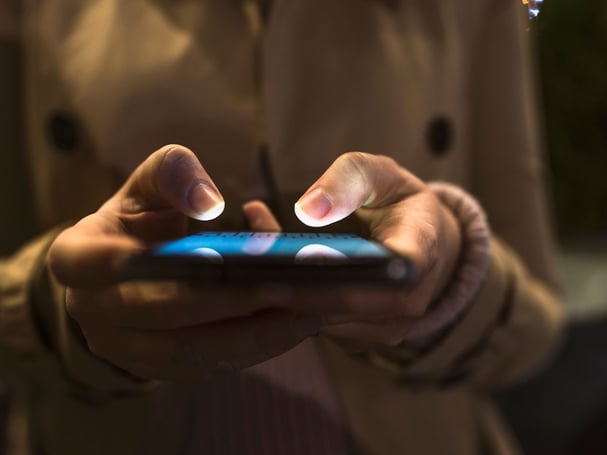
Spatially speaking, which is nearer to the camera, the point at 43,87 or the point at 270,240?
the point at 270,240

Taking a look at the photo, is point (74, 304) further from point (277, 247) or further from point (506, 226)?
point (506, 226)

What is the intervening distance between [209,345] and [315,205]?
65 mm

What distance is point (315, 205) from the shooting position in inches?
9.2

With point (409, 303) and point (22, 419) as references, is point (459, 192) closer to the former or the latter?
point (409, 303)

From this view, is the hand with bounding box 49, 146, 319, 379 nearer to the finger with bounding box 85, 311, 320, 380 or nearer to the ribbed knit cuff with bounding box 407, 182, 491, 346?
the finger with bounding box 85, 311, 320, 380

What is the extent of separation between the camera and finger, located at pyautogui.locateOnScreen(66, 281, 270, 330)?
204mm

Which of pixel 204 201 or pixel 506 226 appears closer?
pixel 204 201

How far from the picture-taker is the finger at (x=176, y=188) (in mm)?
230

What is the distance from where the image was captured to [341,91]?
40cm

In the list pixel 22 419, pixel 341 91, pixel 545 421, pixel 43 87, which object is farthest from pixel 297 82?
pixel 545 421

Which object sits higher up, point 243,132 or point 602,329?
point 243,132

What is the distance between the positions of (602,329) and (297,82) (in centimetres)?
79

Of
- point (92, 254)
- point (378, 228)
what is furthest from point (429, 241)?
point (92, 254)

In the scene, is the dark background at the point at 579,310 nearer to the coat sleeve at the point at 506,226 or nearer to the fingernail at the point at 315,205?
the coat sleeve at the point at 506,226
